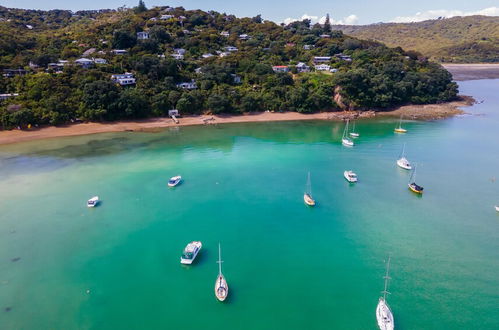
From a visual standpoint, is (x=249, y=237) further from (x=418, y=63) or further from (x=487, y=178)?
(x=418, y=63)

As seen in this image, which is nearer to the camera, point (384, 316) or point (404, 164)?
point (384, 316)

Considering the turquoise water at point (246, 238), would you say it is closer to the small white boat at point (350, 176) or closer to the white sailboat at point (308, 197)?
the white sailboat at point (308, 197)

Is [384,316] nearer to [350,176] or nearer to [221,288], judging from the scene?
[221,288]

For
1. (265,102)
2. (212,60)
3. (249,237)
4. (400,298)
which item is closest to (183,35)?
(212,60)

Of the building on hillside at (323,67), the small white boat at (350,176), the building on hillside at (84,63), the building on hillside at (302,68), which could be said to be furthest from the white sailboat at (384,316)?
the building on hillside at (323,67)

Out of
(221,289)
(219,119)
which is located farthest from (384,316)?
(219,119)
